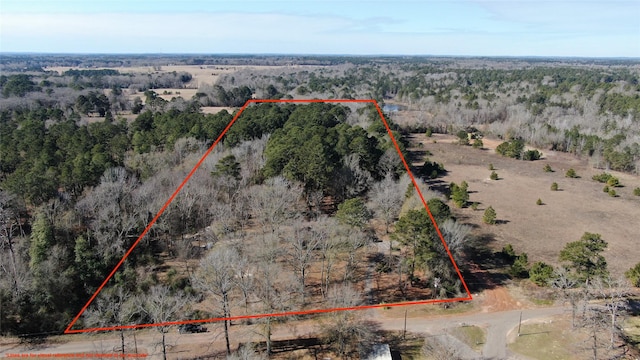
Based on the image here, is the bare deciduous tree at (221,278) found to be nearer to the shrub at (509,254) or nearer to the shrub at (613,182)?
the shrub at (509,254)

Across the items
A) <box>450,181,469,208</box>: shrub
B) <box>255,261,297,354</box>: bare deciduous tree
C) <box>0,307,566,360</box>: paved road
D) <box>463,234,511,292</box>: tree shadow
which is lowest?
<box>0,307,566,360</box>: paved road

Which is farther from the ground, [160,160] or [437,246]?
[160,160]

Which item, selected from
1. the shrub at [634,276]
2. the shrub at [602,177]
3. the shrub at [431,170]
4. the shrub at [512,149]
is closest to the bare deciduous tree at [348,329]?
the shrub at [634,276]

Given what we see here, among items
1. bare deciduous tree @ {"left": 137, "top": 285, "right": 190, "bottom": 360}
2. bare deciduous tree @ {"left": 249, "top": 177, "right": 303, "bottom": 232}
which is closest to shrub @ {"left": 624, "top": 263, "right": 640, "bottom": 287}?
bare deciduous tree @ {"left": 249, "top": 177, "right": 303, "bottom": 232}

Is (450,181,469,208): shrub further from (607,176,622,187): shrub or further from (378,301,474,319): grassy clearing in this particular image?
(607,176,622,187): shrub

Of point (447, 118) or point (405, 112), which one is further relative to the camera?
point (405, 112)

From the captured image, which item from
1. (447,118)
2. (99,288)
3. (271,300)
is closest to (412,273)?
(271,300)

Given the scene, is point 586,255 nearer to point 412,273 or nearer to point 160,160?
point 412,273
